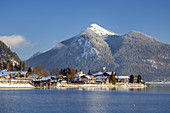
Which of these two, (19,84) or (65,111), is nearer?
(65,111)

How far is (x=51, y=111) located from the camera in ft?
216

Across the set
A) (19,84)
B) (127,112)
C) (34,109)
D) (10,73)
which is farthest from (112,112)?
(10,73)

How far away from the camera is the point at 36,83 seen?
595ft

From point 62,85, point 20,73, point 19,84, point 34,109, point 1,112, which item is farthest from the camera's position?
point 62,85

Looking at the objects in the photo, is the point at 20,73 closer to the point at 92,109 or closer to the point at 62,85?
Result: the point at 62,85

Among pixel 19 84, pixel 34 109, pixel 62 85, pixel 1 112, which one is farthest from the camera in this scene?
pixel 62 85

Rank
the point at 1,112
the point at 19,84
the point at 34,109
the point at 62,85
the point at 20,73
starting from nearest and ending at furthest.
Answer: the point at 1,112 → the point at 34,109 → the point at 19,84 → the point at 20,73 → the point at 62,85

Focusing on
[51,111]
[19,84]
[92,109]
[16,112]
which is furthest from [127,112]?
[19,84]

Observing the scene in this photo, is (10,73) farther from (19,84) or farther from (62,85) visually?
(62,85)

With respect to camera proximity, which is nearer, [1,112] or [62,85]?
[1,112]

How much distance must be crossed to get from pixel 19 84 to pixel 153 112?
106m

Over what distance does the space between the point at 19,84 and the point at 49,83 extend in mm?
25545

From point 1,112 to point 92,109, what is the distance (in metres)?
18.0

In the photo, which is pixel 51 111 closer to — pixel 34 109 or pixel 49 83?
pixel 34 109
